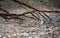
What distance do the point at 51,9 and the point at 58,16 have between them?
0.51 feet

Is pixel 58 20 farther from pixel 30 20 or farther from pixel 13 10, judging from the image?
pixel 13 10

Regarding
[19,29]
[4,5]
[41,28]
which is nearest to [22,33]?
[19,29]

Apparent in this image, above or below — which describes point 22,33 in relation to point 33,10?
below

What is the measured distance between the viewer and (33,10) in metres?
2.72

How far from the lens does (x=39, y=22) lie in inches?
107

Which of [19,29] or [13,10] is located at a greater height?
[13,10]

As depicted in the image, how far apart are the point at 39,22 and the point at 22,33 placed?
0.99ft

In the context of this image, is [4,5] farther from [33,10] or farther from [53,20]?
[53,20]

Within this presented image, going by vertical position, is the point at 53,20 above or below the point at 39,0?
below

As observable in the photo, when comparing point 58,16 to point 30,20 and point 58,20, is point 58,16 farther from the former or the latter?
point 30,20

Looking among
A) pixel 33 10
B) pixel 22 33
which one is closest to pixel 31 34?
pixel 22 33

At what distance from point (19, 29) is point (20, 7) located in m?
0.32

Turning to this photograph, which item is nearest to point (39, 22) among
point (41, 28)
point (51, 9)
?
point (41, 28)

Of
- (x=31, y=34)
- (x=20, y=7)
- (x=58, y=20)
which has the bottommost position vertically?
(x=31, y=34)
